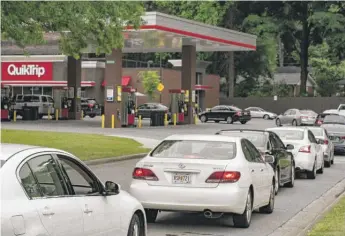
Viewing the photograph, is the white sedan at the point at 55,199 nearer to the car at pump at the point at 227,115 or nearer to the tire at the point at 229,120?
the car at pump at the point at 227,115

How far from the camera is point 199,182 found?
10.1 m

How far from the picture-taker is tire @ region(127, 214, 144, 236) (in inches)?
300

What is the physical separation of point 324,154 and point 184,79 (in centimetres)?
2784

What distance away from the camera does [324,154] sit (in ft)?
73.3

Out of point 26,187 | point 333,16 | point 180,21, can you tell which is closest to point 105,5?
point 26,187

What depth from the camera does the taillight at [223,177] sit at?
10.1 m

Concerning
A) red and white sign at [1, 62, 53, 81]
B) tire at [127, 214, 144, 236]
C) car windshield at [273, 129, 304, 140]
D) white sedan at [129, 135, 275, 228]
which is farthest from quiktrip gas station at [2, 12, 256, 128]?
tire at [127, 214, 144, 236]

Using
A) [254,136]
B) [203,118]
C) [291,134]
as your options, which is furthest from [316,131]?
[203,118]

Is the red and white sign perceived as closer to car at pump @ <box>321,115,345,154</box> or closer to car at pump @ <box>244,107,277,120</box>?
car at pump @ <box>244,107,277,120</box>

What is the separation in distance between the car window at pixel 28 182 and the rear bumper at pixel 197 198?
4452mm

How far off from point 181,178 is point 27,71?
53.4 meters

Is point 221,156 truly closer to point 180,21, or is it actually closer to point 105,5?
point 105,5

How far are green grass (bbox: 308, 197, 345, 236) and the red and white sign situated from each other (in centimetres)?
5240

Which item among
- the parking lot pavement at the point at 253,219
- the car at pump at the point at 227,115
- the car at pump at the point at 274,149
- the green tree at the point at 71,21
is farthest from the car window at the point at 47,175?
the car at pump at the point at 227,115
